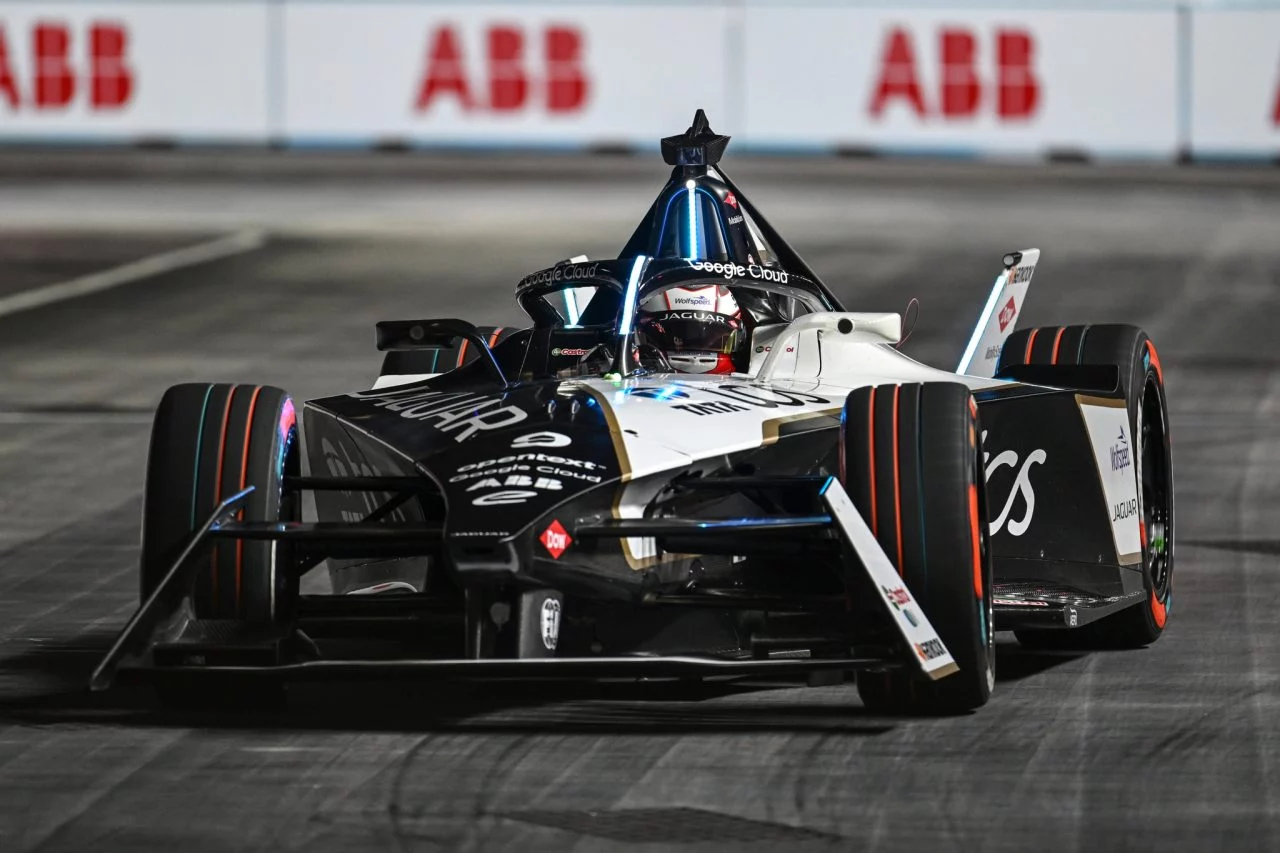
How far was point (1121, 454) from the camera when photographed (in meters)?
9.12

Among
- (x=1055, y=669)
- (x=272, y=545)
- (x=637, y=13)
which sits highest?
(x=637, y=13)

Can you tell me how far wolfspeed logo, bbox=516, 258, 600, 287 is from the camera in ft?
29.9

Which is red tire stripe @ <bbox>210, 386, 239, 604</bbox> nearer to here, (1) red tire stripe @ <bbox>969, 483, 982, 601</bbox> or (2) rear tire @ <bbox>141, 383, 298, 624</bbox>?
(2) rear tire @ <bbox>141, 383, 298, 624</bbox>

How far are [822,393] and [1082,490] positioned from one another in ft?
3.71

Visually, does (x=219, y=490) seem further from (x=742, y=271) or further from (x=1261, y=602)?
(x=1261, y=602)

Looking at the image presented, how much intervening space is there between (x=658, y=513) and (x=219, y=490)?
1.31m

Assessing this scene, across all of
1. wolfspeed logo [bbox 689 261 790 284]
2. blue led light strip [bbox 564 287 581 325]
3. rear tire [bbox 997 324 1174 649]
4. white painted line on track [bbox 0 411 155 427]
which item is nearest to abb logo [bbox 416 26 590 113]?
white painted line on track [bbox 0 411 155 427]

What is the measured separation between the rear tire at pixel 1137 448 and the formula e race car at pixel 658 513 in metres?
0.03

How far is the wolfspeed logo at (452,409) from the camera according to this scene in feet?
25.6

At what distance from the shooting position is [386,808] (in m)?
6.50

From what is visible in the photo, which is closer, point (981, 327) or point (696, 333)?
point (696, 333)

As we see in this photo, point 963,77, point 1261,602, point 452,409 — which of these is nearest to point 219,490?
point 452,409

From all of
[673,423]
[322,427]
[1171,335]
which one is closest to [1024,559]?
[673,423]

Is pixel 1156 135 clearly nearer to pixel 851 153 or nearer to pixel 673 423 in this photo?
pixel 851 153
